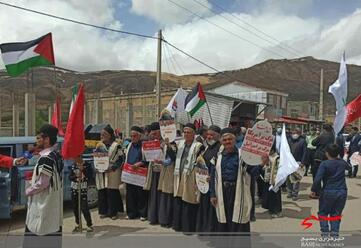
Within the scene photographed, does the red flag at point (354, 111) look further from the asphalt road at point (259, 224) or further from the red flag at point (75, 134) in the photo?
the red flag at point (75, 134)

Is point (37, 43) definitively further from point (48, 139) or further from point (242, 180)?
point (242, 180)

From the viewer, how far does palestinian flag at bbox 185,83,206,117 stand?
11766mm

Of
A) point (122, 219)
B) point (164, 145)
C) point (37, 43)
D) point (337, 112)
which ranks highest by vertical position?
point (37, 43)

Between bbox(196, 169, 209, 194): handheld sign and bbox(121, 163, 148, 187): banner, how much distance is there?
1.59m

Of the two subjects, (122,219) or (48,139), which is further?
(122,219)

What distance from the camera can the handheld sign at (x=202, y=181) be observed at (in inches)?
246

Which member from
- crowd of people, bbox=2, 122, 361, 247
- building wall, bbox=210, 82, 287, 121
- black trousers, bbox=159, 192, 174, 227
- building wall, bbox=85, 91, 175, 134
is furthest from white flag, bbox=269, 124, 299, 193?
building wall, bbox=210, 82, 287, 121

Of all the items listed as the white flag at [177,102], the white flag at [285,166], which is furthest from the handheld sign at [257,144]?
the white flag at [177,102]

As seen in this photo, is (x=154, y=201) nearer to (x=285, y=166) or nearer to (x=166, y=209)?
(x=166, y=209)

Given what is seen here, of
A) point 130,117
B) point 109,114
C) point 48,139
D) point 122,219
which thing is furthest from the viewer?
point 109,114

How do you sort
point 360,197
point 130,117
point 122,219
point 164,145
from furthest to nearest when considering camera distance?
point 130,117 < point 360,197 < point 122,219 < point 164,145

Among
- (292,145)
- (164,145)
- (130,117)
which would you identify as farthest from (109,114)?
(164,145)

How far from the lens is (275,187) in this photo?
7836mm

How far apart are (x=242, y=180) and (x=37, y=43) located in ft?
16.6
